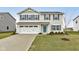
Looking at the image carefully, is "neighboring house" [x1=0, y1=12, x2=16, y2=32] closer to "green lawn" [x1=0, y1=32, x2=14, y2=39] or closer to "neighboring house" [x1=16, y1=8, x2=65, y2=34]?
"green lawn" [x1=0, y1=32, x2=14, y2=39]

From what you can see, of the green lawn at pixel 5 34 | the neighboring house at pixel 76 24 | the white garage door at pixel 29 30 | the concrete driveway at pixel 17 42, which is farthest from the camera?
the white garage door at pixel 29 30

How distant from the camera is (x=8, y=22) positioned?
14680mm

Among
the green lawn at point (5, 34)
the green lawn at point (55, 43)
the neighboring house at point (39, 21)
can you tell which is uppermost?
the neighboring house at point (39, 21)

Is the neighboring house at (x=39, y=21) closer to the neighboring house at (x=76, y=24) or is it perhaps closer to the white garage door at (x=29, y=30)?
the white garage door at (x=29, y=30)

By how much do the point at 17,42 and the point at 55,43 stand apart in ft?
7.04

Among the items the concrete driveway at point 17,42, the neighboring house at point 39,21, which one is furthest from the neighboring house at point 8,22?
the neighboring house at point 39,21

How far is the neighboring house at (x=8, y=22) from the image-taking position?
1351cm

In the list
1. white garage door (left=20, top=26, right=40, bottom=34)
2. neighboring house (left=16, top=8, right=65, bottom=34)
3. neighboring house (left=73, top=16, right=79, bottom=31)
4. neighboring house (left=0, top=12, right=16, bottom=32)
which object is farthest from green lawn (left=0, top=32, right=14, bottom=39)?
neighboring house (left=73, top=16, right=79, bottom=31)

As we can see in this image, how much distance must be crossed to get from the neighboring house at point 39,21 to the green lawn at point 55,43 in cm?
A: 161

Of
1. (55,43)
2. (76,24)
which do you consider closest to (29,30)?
(55,43)

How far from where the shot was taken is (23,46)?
1248cm

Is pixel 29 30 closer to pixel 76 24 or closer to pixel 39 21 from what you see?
pixel 39 21

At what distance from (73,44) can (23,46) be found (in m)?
2.82
